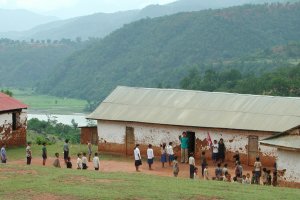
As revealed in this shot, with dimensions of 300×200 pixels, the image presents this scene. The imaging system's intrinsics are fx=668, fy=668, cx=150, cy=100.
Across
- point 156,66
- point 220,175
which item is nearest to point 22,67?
point 156,66

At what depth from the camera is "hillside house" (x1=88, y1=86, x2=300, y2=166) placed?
2962 cm

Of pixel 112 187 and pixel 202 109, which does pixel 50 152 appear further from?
pixel 112 187

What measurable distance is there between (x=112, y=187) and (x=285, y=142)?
319 inches

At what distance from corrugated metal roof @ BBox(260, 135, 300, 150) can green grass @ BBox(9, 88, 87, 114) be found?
10672 cm

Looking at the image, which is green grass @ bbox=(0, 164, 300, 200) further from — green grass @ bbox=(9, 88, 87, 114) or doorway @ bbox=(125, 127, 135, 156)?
green grass @ bbox=(9, 88, 87, 114)

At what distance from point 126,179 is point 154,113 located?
11.2 meters

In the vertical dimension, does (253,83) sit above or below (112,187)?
above

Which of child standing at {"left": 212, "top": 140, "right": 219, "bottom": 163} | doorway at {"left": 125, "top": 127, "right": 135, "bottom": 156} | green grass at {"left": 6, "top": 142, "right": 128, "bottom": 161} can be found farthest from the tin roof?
child standing at {"left": 212, "top": 140, "right": 219, "bottom": 163}

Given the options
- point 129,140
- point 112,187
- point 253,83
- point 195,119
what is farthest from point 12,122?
point 253,83

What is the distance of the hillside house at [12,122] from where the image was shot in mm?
33906

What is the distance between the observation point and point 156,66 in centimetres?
14712

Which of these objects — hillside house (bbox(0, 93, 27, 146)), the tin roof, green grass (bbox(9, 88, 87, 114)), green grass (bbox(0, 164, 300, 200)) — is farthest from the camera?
green grass (bbox(9, 88, 87, 114))

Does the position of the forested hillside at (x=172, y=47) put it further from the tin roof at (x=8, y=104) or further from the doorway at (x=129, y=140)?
the doorway at (x=129, y=140)

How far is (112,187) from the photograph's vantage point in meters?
19.9
